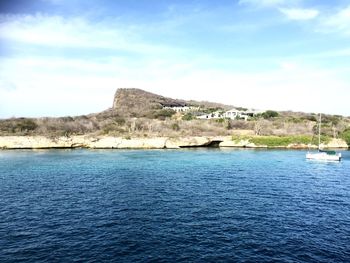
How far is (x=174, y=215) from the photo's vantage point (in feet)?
124

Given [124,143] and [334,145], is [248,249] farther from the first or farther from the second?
[334,145]

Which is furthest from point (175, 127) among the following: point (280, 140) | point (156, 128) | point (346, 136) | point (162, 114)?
point (346, 136)

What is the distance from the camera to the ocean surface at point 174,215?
94.0 ft

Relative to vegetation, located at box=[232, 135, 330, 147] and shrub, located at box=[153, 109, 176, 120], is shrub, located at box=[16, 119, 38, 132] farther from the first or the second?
vegetation, located at box=[232, 135, 330, 147]

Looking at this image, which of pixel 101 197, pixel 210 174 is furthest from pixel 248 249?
pixel 210 174

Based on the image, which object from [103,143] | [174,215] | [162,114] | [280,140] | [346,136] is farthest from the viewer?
[162,114]

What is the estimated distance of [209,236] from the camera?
105 feet

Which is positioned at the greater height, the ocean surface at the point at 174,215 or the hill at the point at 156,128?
the hill at the point at 156,128

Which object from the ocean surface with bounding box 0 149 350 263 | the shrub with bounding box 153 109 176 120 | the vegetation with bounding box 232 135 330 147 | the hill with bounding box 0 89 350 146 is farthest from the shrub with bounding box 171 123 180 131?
the ocean surface with bounding box 0 149 350 263

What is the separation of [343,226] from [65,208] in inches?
1152

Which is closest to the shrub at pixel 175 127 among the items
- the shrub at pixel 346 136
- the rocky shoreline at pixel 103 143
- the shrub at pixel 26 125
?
the rocky shoreline at pixel 103 143

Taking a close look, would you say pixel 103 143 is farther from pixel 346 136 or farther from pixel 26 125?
pixel 346 136

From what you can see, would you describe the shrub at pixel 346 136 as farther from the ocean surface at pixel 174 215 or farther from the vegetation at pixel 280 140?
the ocean surface at pixel 174 215

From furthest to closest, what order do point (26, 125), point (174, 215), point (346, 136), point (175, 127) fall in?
point (175, 127) < point (26, 125) < point (346, 136) < point (174, 215)
